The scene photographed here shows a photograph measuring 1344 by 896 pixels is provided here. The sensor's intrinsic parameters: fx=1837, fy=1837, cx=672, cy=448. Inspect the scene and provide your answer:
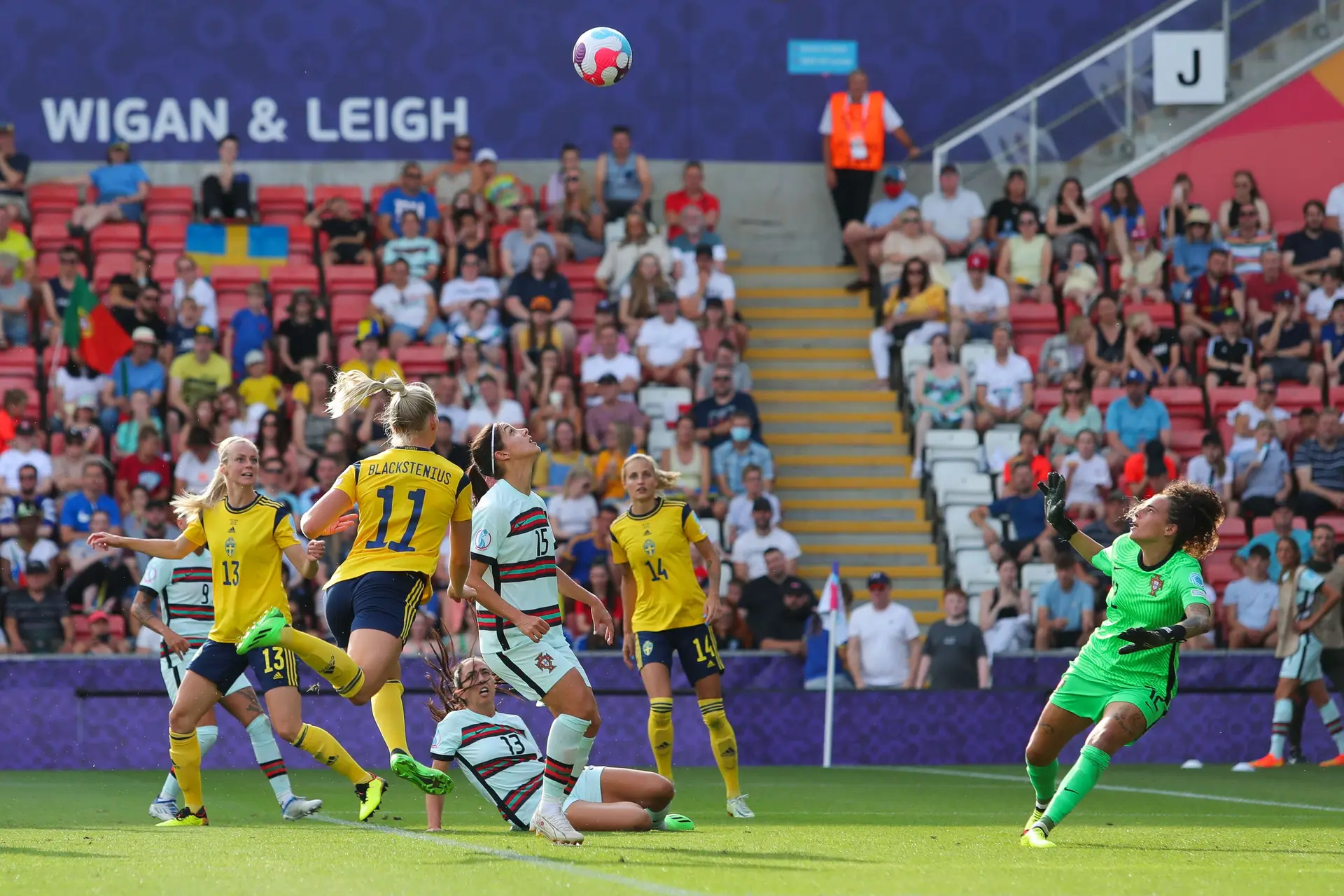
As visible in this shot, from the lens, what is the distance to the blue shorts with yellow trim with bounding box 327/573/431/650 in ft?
27.3

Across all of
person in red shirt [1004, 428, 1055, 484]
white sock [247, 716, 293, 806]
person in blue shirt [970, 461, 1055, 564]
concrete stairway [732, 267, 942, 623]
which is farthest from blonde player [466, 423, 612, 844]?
concrete stairway [732, 267, 942, 623]

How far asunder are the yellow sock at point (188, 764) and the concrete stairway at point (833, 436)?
9.02 metres

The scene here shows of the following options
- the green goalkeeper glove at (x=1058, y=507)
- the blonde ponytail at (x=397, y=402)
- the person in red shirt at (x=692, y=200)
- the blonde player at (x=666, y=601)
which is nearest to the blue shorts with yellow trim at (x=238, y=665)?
the blonde ponytail at (x=397, y=402)

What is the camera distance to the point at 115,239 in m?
20.1

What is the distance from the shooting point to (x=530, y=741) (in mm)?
8828

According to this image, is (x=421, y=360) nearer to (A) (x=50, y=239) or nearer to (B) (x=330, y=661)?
(A) (x=50, y=239)

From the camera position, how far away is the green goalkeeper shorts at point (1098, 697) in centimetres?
823

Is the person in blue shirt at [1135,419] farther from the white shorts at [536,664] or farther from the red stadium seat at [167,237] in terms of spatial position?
the white shorts at [536,664]

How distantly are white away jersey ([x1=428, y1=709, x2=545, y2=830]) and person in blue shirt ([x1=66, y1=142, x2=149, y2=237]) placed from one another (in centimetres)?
1335

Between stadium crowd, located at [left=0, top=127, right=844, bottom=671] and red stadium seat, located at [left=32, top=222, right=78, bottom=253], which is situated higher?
red stadium seat, located at [left=32, top=222, right=78, bottom=253]

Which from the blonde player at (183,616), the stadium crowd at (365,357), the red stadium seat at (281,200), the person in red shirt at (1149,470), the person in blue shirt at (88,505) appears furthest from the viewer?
the red stadium seat at (281,200)

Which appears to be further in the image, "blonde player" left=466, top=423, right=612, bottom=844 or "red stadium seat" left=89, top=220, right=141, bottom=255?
"red stadium seat" left=89, top=220, right=141, bottom=255

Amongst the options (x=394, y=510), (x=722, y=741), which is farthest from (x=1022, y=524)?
(x=394, y=510)

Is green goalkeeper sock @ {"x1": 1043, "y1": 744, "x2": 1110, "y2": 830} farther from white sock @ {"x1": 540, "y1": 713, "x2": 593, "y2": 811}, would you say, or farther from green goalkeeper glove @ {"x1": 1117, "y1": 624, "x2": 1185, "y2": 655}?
white sock @ {"x1": 540, "y1": 713, "x2": 593, "y2": 811}
